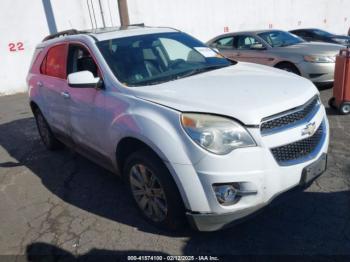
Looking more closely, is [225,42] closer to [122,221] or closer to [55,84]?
[55,84]

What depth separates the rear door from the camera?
4.19 metres

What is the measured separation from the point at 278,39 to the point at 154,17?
7.38 metres

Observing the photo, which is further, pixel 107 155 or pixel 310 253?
pixel 107 155

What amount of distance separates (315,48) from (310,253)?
602 cm

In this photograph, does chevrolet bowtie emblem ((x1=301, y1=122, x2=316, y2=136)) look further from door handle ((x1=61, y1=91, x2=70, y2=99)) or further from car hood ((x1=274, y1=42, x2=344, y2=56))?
car hood ((x1=274, y1=42, x2=344, y2=56))

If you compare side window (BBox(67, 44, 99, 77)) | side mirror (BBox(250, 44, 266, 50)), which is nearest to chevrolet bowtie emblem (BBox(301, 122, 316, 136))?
side window (BBox(67, 44, 99, 77))

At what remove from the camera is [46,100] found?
4.67 meters

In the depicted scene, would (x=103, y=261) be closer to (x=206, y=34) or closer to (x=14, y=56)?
(x=14, y=56)

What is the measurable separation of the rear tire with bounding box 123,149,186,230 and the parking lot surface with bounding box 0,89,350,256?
0.60ft

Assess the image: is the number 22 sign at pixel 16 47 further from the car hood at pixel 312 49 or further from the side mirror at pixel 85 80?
the side mirror at pixel 85 80

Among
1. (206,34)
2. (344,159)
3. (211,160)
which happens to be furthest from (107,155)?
(206,34)

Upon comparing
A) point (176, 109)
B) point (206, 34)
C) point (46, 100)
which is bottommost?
point (206, 34)

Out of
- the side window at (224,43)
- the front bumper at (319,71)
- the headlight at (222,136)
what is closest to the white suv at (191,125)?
the headlight at (222,136)

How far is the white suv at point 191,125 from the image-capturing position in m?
2.46
